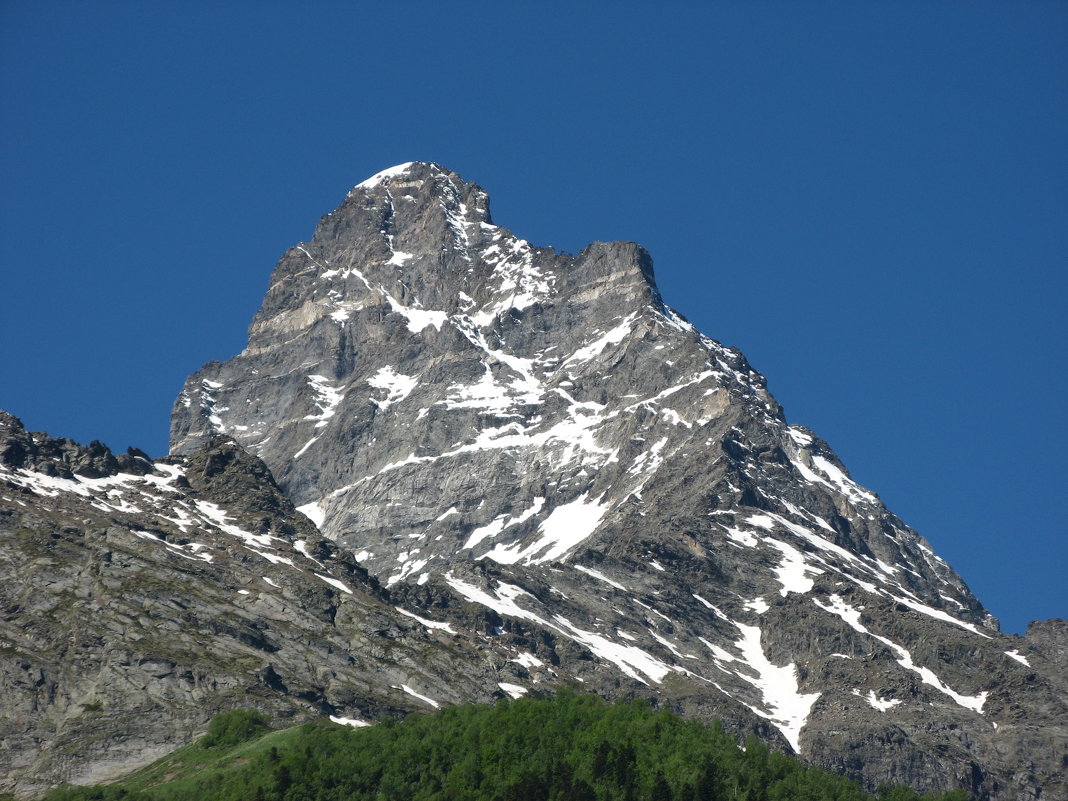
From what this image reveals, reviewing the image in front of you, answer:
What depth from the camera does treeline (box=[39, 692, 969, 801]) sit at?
166750 mm

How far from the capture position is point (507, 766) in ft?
569

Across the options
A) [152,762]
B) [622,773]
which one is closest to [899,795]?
[622,773]

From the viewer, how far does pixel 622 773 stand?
169750mm

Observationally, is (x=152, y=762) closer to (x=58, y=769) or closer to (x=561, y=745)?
(x=58, y=769)

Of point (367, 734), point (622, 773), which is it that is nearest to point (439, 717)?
point (367, 734)

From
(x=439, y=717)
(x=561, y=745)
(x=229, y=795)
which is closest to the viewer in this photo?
(x=229, y=795)

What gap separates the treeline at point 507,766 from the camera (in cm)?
16675

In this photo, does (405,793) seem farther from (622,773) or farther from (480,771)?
(622,773)

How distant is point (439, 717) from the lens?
192 m

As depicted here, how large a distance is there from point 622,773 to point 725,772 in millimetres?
9729

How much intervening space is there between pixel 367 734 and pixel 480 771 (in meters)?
13.3

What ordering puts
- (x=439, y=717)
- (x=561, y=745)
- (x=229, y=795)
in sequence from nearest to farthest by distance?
(x=229, y=795) < (x=561, y=745) < (x=439, y=717)

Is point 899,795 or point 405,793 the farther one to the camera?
point 899,795

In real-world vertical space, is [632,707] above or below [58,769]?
above
